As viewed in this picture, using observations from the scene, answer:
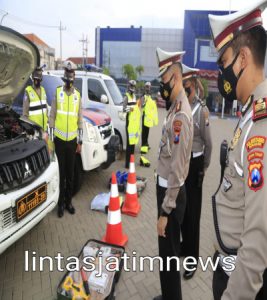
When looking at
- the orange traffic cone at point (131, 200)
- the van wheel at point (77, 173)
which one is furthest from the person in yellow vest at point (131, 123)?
the orange traffic cone at point (131, 200)

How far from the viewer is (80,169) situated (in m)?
5.04

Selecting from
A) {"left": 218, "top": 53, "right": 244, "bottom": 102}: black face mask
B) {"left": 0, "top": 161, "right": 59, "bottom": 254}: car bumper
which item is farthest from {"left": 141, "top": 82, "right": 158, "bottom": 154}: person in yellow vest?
{"left": 218, "top": 53, "right": 244, "bottom": 102}: black face mask

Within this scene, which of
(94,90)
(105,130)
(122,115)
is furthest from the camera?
(94,90)

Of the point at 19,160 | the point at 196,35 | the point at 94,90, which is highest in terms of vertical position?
the point at 196,35

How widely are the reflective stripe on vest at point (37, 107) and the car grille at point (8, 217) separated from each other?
287cm

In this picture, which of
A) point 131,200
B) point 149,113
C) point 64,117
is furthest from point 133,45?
point 131,200

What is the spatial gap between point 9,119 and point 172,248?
2718mm

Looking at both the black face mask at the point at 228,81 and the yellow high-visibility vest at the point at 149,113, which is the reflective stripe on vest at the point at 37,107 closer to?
the yellow high-visibility vest at the point at 149,113

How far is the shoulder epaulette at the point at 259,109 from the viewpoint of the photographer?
1.15 meters

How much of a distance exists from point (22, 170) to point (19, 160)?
10cm

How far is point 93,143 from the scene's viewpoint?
508 cm

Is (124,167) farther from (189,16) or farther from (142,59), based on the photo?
(142,59)

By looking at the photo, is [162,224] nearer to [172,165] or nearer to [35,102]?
[172,165]

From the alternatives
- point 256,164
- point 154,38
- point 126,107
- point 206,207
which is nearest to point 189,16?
point 154,38
